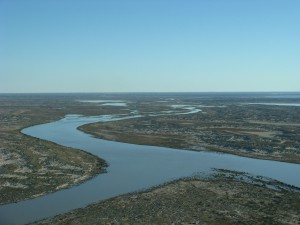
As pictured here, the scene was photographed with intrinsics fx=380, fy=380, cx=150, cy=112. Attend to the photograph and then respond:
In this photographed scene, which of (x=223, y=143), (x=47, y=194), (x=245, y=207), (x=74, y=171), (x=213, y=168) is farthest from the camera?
(x=223, y=143)

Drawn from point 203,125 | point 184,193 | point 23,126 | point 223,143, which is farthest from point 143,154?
point 23,126

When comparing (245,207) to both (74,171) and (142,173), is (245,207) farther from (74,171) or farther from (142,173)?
(74,171)

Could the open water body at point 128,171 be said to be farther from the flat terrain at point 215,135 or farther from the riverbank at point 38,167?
the flat terrain at point 215,135

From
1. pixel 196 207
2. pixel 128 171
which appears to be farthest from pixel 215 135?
pixel 196 207

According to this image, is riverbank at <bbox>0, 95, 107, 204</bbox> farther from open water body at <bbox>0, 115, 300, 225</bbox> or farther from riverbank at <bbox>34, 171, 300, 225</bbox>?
riverbank at <bbox>34, 171, 300, 225</bbox>

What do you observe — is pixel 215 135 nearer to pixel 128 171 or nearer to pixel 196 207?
pixel 128 171

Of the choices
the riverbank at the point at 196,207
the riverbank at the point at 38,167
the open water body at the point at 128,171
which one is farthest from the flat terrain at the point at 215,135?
the riverbank at the point at 196,207
